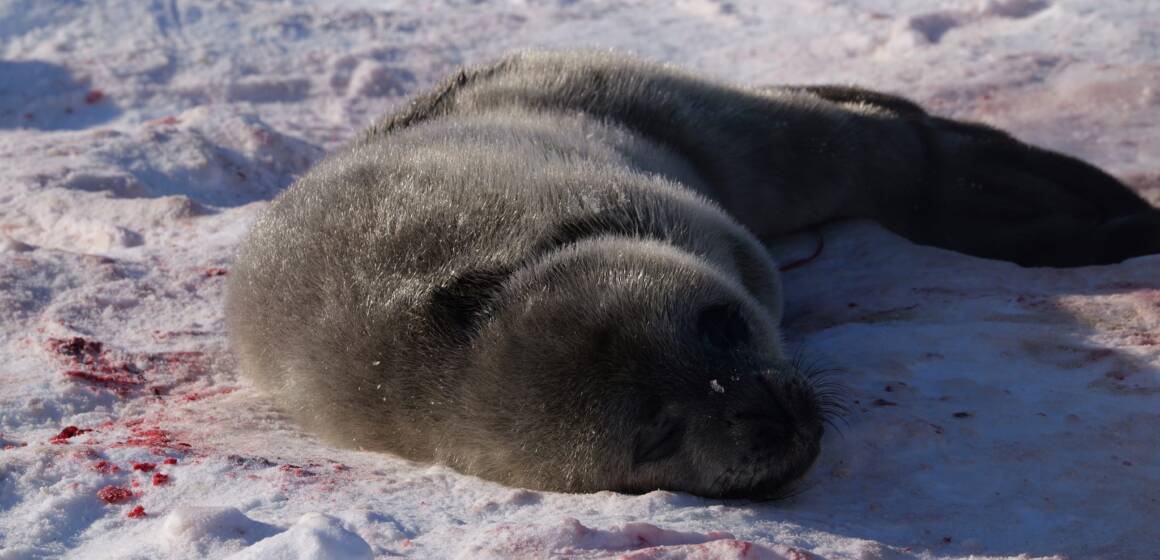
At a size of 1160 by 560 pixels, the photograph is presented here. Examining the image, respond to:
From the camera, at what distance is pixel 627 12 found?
8062 mm

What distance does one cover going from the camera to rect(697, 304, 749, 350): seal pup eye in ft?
9.24

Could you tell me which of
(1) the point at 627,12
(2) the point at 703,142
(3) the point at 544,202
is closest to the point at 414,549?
(3) the point at 544,202

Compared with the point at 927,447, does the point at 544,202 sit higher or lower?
higher

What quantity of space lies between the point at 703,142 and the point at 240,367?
1.70 meters

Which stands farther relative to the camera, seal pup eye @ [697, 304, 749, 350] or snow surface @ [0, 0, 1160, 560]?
seal pup eye @ [697, 304, 749, 350]

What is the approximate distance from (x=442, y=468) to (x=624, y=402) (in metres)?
0.45

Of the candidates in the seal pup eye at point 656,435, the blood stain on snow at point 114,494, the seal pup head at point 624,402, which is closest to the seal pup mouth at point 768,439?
the seal pup head at point 624,402

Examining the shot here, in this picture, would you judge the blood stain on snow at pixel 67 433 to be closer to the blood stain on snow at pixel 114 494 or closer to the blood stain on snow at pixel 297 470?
the blood stain on snow at pixel 114 494

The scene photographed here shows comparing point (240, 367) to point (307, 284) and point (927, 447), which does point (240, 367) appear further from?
point (927, 447)

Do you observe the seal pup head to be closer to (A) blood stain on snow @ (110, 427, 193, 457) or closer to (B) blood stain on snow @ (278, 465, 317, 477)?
(B) blood stain on snow @ (278, 465, 317, 477)

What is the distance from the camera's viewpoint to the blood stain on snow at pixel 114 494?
8.50ft

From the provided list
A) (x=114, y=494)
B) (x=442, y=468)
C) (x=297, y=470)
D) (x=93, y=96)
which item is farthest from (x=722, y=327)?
(x=93, y=96)

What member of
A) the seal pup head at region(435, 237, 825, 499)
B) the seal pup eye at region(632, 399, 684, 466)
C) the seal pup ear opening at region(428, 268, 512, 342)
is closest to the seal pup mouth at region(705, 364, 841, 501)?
the seal pup head at region(435, 237, 825, 499)

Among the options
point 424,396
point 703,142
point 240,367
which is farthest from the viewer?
point 703,142
